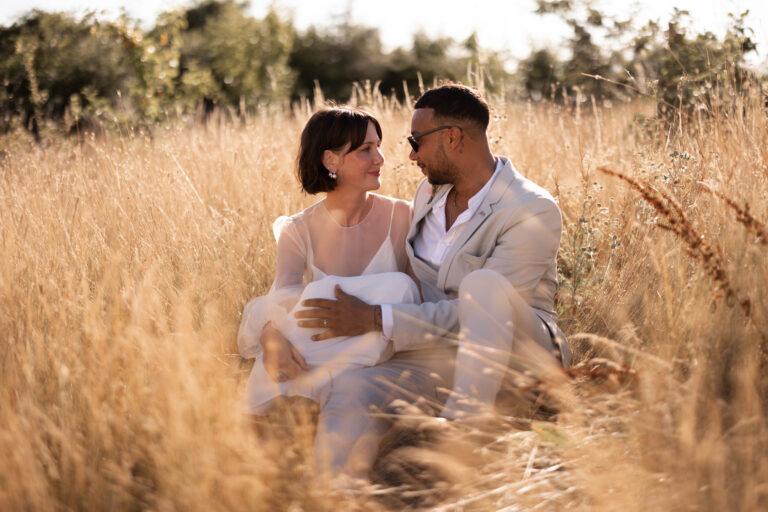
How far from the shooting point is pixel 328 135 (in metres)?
3.45

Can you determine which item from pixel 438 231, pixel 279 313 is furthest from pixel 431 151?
pixel 279 313

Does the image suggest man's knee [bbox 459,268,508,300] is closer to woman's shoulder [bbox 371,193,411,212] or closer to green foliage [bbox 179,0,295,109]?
woman's shoulder [bbox 371,193,411,212]

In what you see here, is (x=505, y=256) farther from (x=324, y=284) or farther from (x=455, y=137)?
(x=324, y=284)

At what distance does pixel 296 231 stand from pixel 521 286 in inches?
46.0

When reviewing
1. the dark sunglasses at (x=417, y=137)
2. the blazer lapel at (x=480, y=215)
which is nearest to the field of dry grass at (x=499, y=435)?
the blazer lapel at (x=480, y=215)

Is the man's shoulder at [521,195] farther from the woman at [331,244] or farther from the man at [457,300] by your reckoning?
the woman at [331,244]

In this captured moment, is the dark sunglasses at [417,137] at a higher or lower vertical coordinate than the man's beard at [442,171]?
higher

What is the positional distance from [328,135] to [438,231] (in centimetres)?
74

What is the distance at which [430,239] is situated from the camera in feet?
11.3

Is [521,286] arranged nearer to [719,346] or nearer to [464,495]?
[719,346]

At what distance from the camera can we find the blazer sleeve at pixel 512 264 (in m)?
2.89

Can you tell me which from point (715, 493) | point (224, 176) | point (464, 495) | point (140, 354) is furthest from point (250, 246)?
point (715, 493)

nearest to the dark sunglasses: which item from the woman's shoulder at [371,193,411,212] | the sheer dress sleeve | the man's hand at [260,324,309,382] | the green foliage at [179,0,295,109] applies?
the woman's shoulder at [371,193,411,212]

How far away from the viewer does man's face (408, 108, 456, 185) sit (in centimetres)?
332
